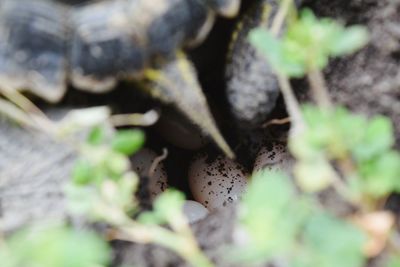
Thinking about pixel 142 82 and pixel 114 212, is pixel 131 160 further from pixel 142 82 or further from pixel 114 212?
pixel 114 212

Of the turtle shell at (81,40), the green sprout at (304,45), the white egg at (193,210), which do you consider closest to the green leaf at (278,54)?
the green sprout at (304,45)

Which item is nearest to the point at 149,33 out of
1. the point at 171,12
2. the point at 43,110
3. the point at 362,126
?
the point at 171,12

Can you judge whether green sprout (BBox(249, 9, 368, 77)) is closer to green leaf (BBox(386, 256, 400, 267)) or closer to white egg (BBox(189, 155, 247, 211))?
green leaf (BBox(386, 256, 400, 267))

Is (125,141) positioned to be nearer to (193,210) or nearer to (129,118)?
(129,118)

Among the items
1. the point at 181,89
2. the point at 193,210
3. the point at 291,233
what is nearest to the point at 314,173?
the point at 291,233

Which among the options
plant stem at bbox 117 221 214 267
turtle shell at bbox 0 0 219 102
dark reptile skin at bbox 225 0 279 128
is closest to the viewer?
plant stem at bbox 117 221 214 267

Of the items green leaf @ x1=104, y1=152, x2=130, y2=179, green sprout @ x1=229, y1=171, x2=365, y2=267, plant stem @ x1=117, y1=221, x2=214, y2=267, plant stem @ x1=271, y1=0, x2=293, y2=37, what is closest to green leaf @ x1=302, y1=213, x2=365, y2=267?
green sprout @ x1=229, y1=171, x2=365, y2=267
